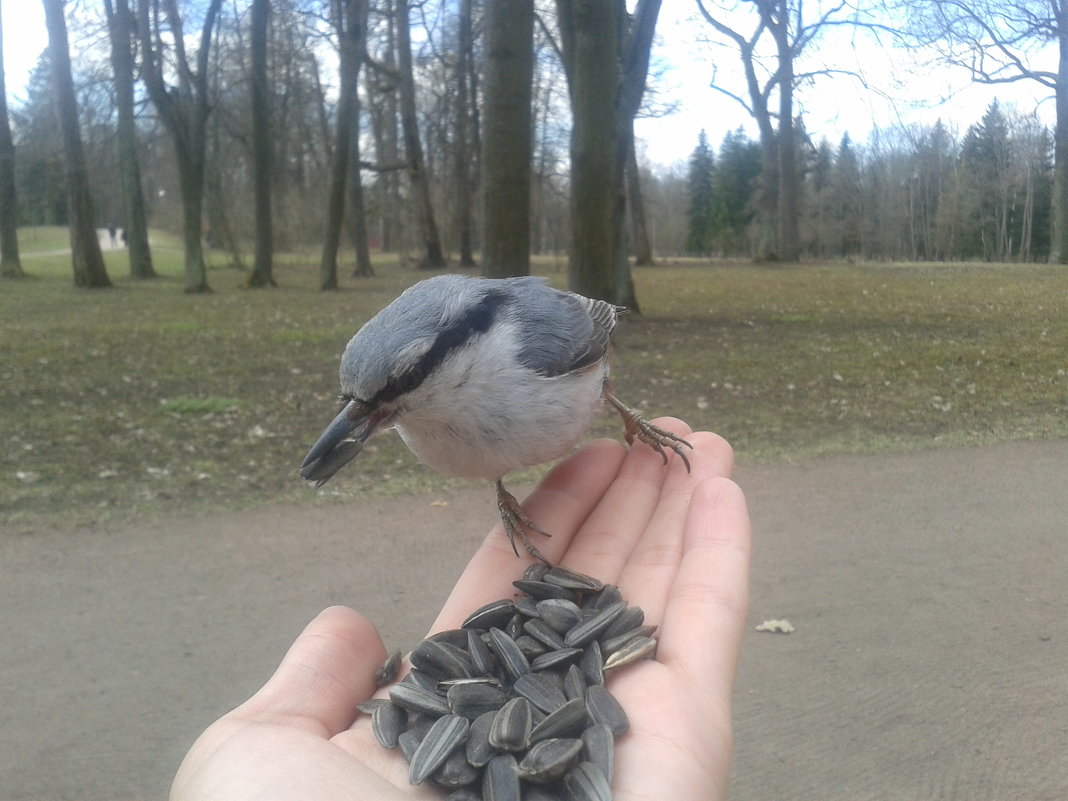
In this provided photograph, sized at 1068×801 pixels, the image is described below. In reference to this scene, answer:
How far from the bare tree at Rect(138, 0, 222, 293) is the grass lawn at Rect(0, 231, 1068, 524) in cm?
663

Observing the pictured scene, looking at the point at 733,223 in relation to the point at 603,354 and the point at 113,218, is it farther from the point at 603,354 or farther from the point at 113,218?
the point at 113,218

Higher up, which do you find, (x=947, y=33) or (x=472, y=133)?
(x=472, y=133)

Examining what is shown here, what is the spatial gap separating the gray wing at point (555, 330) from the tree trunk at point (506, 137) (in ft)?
A: 14.2

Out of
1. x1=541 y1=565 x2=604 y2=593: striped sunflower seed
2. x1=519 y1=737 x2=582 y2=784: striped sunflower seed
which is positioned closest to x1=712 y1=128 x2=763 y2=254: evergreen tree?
x1=541 y1=565 x2=604 y2=593: striped sunflower seed

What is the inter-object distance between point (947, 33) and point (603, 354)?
14.1 feet

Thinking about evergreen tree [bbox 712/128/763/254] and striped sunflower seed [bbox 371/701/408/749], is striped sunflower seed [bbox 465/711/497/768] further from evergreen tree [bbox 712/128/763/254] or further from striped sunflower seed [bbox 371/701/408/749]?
evergreen tree [bbox 712/128/763/254]

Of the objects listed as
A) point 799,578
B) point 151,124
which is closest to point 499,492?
point 799,578

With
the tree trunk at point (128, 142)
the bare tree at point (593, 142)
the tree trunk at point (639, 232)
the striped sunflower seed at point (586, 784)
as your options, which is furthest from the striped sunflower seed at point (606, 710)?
the tree trunk at point (639, 232)

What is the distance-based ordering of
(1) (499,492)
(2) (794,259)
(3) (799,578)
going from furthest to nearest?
(2) (794,259), (3) (799,578), (1) (499,492)

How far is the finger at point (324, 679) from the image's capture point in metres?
1.88

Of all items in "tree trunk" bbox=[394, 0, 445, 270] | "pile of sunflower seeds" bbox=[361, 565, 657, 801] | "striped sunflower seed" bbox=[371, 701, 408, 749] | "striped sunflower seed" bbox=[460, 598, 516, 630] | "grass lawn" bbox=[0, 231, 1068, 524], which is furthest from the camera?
"tree trunk" bbox=[394, 0, 445, 270]

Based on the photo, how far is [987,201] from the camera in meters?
5.27

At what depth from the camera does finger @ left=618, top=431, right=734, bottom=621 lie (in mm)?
2369

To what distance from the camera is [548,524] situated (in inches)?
106
